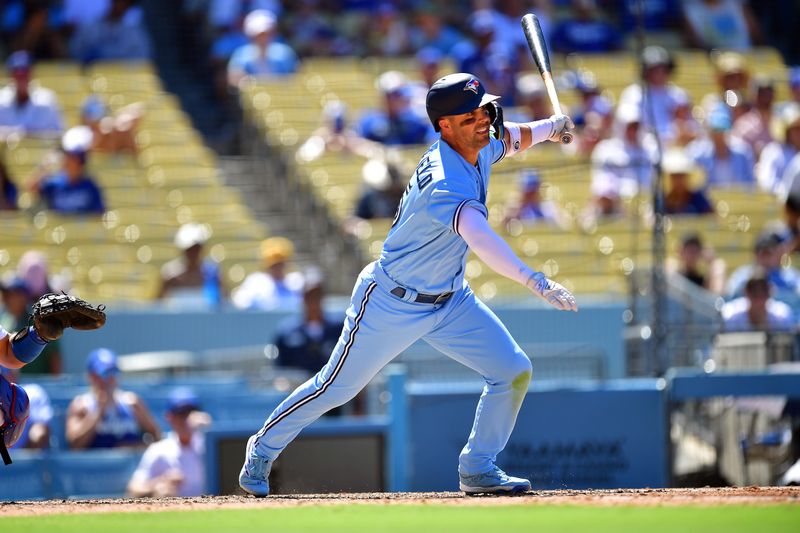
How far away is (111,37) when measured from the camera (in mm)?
15758

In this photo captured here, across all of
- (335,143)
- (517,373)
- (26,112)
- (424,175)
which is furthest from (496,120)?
(26,112)

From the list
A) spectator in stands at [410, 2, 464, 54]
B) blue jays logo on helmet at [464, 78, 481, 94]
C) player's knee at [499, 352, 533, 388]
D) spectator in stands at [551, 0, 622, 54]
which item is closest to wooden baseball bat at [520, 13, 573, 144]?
blue jays logo on helmet at [464, 78, 481, 94]

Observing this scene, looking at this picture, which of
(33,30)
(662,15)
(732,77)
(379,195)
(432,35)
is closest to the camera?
(379,195)

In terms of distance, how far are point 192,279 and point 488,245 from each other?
6318 mm

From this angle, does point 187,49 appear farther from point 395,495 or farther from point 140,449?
point 395,495

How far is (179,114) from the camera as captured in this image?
15219mm

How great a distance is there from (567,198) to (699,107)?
3.28 metres

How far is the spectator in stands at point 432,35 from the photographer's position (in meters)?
16.8

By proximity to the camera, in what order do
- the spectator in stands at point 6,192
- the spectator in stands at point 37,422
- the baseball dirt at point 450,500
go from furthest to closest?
the spectator in stands at point 6,192, the spectator in stands at point 37,422, the baseball dirt at point 450,500

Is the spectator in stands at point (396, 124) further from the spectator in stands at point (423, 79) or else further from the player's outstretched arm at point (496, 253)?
the player's outstretched arm at point (496, 253)

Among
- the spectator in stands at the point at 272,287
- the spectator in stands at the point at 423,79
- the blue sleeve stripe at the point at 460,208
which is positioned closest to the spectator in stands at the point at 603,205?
the spectator in stands at the point at 423,79

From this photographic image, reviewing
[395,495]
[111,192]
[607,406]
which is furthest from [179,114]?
[395,495]

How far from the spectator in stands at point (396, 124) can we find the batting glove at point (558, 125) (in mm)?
7228

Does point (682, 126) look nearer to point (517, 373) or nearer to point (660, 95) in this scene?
point (660, 95)
